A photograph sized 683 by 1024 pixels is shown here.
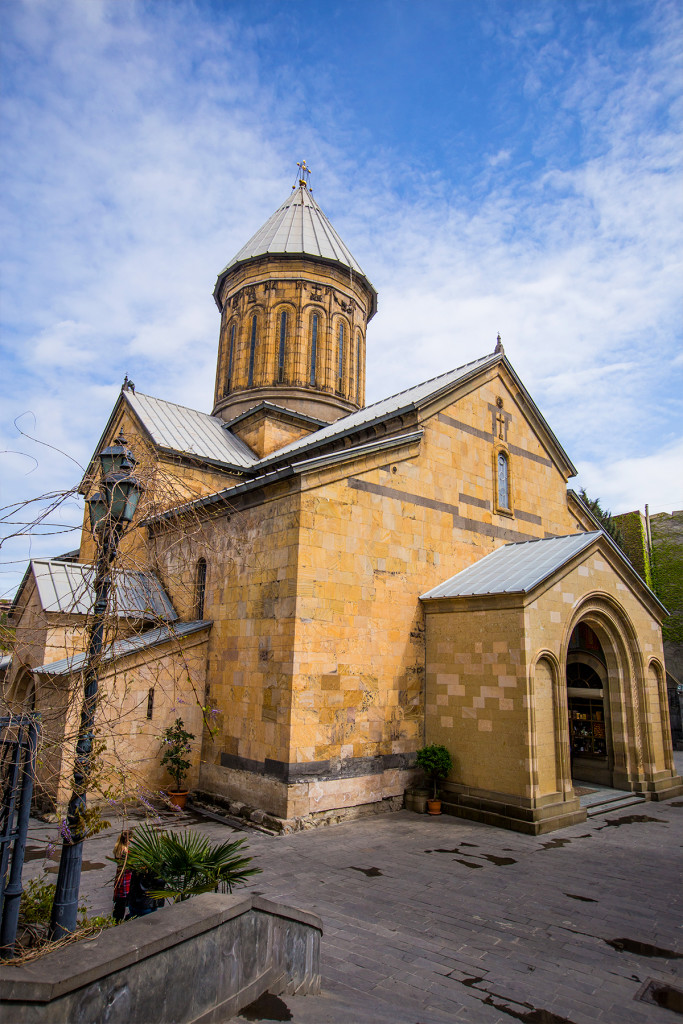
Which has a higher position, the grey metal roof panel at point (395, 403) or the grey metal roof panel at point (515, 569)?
the grey metal roof panel at point (395, 403)

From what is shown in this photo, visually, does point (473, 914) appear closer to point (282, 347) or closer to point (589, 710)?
point (589, 710)

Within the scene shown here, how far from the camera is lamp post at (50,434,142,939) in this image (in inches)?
147

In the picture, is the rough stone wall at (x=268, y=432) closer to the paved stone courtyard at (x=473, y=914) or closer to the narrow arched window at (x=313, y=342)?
the narrow arched window at (x=313, y=342)

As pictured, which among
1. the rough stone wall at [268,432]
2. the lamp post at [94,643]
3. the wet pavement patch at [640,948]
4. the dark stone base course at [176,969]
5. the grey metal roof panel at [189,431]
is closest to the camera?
the dark stone base course at [176,969]

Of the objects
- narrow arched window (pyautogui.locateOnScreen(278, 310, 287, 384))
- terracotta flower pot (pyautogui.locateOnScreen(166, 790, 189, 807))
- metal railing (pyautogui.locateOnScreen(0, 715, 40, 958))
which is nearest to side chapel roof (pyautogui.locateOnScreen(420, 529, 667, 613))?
terracotta flower pot (pyautogui.locateOnScreen(166, 790, 189, 807))

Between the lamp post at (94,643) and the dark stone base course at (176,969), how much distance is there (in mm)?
541

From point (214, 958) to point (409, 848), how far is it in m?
5.01

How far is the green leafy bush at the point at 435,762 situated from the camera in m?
9.77

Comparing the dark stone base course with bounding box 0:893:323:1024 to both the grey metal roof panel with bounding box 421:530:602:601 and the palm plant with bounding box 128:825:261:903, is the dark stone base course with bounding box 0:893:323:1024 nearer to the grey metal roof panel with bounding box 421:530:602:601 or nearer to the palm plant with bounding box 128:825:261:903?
the palm plant with bounding box 128:825:261:903

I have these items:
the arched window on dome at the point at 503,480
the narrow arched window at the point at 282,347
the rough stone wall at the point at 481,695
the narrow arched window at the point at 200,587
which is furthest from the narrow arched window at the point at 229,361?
the rough stone wall at the point at 481,695

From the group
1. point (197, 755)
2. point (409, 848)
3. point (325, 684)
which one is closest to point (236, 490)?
point (325, 684)

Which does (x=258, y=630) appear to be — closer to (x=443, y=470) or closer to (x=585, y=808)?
(x=443, y=470)

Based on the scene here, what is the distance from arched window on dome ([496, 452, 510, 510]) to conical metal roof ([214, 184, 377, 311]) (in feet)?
31.7

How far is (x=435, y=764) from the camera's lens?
32.0 ft
